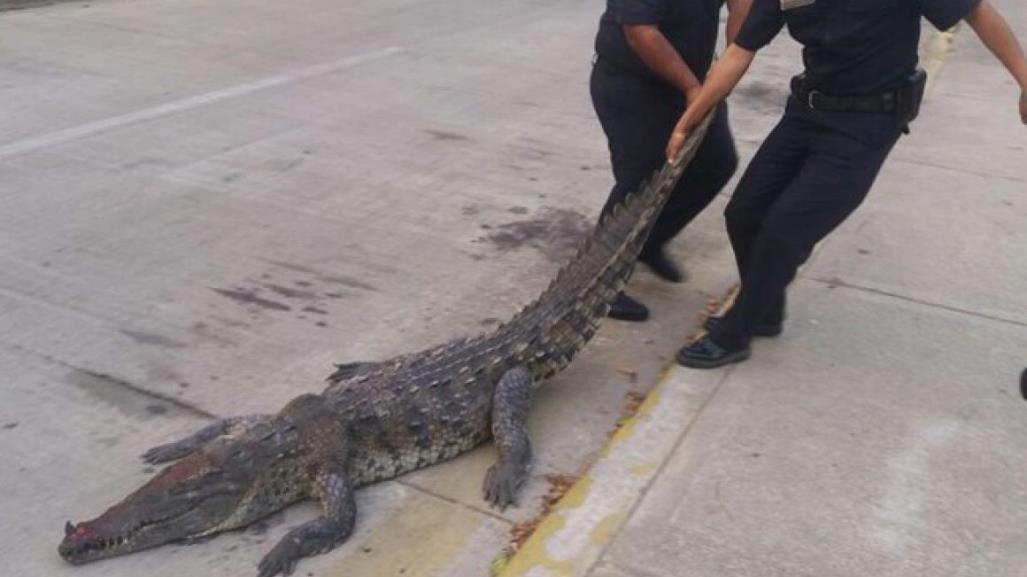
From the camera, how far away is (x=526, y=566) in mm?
3504

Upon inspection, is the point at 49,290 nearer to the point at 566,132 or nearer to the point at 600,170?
the point at 600,170

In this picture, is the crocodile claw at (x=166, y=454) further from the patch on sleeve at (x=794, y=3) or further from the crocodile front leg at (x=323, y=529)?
the patch on sleeve at (x=794, y=3)

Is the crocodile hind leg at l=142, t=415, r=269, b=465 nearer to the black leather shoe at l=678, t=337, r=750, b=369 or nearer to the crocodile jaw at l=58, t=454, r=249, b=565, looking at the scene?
the crocodile jaw at l=58, t=454, r=249, b=565

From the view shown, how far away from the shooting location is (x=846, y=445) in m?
4.20

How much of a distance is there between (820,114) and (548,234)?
6.94 feet

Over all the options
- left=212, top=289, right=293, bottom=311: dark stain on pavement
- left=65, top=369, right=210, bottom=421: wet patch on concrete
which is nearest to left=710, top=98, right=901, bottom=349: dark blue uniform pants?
left=212, top=289, right=293, bottom=311: dark stain on pavement

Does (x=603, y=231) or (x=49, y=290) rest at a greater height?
(x=603, y=231)

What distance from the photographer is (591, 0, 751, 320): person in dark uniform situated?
15.6 ft

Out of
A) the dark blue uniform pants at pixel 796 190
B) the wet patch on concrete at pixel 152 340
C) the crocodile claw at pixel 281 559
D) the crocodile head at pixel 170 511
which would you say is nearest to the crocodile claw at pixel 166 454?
the crocodile head at pixel 170 511

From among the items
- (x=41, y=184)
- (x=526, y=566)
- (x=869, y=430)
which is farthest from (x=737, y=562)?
(x=41, y=184)

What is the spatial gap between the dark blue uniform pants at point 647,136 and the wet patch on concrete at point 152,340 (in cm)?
198

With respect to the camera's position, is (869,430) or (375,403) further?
(869,430)

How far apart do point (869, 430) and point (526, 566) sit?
1.54 meters

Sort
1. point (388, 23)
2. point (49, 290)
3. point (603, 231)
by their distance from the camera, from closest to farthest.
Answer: point (603, 231) < point (49, 290) < point (388, 23)
